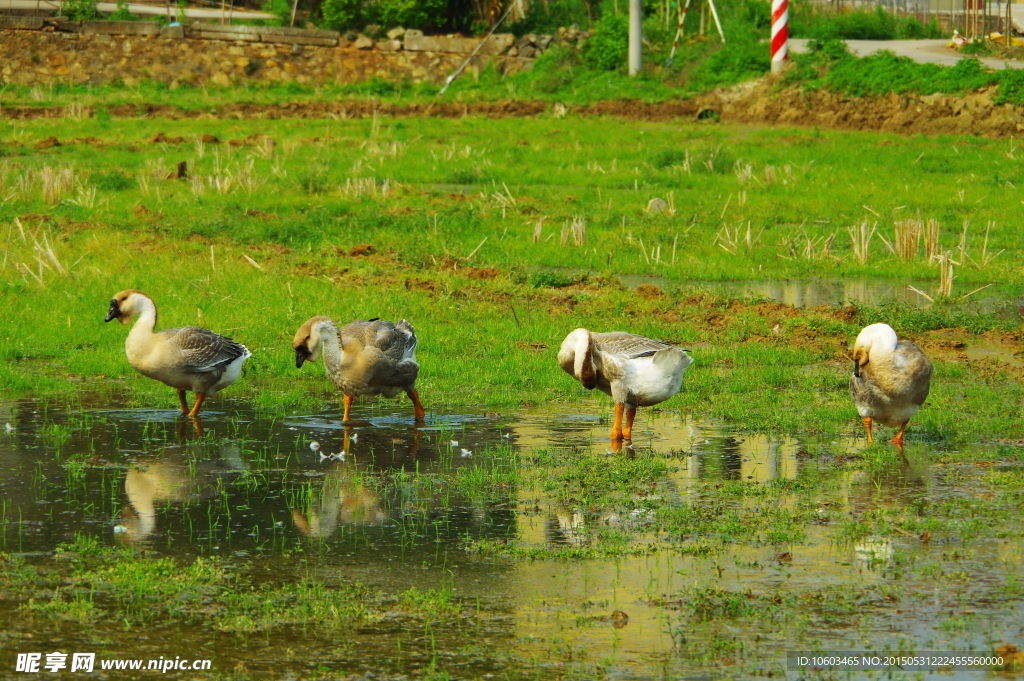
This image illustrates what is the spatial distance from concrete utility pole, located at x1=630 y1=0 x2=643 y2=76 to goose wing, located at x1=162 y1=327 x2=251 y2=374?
84.3ft

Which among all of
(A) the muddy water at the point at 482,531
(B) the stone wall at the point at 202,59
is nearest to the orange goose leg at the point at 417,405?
(A) the muddy water at the point at 482,531

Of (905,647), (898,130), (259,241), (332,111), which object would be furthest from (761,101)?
(905,647)

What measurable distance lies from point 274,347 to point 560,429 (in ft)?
11.6

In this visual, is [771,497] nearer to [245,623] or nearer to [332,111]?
[245,623]

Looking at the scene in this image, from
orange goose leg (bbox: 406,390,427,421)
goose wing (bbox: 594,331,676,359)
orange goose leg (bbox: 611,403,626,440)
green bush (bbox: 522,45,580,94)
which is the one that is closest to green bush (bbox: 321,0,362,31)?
green bush (bbox: 522,45,580,94)

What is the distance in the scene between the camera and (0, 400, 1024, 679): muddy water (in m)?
5.59

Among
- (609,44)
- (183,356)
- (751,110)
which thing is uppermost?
(609,44)

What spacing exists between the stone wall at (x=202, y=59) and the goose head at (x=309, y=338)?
94.4 ft

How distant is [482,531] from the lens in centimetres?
718

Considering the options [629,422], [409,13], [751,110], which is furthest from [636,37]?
[629,422]

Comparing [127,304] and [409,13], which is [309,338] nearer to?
[127,304]

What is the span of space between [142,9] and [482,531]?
38679mm

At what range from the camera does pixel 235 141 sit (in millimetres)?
25906

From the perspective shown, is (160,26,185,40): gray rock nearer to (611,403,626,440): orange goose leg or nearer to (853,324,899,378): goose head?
(611,403,626,440): orange goose leg
